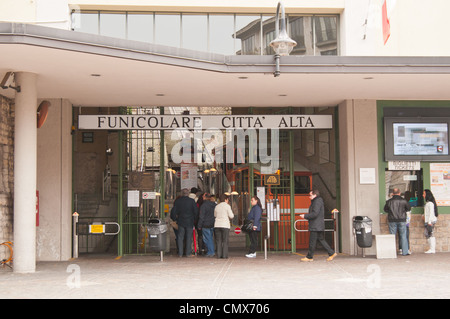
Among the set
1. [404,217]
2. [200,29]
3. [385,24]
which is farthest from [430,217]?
[200,29]

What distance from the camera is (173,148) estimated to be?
16.6 m

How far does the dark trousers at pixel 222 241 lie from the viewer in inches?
584

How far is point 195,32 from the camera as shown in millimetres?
15641

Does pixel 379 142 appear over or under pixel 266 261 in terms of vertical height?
over

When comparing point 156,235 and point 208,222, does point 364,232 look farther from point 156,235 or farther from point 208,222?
point 156,235

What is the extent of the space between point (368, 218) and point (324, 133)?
11.0 feet

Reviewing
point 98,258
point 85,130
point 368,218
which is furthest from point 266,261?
point 85,130

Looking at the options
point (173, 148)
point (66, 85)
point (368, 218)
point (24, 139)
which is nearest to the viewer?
point (24, 139)

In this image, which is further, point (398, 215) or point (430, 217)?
point (430, 217)

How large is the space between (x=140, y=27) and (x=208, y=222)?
5280 mm

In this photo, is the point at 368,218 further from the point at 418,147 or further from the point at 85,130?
the point at 85,130

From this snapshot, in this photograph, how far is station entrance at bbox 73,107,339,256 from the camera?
15.7 m

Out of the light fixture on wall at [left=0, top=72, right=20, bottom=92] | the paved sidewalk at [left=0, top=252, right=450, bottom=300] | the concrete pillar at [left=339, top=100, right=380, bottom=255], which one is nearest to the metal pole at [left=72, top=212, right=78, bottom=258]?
the paved sidewalk at [left=0, top=252, right=450, bottom=300]

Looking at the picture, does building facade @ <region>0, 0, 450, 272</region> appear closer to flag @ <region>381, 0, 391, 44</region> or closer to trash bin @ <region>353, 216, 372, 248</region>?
flag @ <region>381, 0, 391, 44</region>
